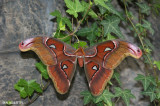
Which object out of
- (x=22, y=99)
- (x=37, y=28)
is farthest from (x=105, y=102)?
(x=37, y=28)

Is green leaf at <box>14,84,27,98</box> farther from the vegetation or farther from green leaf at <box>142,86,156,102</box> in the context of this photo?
green leaf at <box>142,86,156,102</box>

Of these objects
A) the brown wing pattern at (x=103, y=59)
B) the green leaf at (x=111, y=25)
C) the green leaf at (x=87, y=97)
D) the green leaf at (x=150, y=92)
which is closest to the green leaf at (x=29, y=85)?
the green leaf at (x=87, y=97)

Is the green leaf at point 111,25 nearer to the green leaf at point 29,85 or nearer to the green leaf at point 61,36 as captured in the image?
the green leaf at point 61,36

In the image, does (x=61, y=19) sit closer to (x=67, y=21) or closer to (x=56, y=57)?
(x=67, y=21)

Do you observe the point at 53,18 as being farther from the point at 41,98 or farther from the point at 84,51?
the point at 41,98

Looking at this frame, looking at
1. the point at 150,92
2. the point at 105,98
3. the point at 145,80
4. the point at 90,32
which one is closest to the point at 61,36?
the point at 90,32

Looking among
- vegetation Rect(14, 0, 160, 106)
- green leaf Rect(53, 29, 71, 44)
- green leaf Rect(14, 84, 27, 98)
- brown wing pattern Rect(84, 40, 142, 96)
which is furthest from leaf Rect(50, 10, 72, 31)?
green leaf Rect(14, 84, 27, 98)

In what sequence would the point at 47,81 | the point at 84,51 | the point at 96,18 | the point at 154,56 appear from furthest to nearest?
the point at 154,56 → the point at 96,18 → the point at 47,81 → the point at 84,51
